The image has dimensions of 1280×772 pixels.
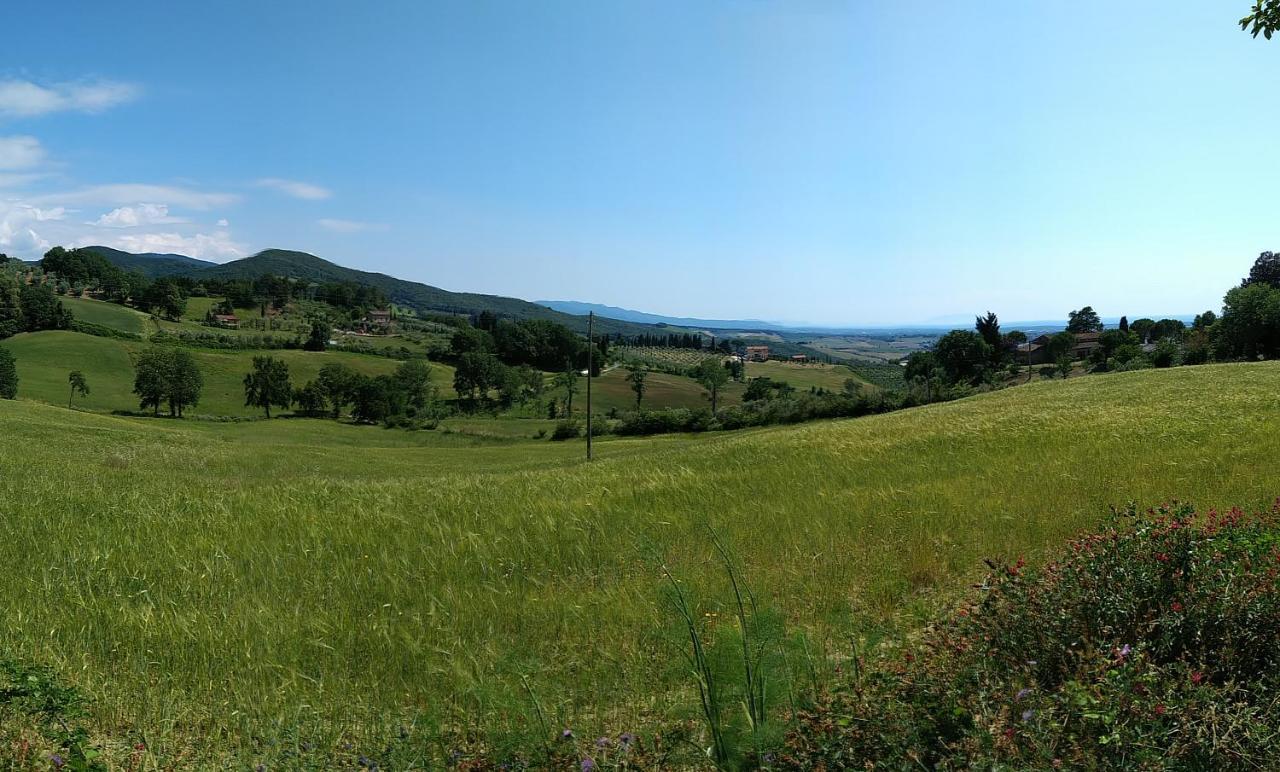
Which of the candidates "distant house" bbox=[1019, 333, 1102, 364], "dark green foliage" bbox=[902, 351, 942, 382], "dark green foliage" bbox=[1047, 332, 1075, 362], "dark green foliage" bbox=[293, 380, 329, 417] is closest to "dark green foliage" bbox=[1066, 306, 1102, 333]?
"distant house" bbox=[1019, 333, 1102, 364]

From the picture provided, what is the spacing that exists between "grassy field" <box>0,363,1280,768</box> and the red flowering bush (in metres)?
0.82

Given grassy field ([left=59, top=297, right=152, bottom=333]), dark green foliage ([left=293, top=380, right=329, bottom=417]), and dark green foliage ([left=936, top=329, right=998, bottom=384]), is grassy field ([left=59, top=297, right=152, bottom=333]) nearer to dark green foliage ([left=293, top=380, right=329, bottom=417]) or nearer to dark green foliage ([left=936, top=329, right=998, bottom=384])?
dark green foliage ([left=293, top=380, right=329, bottom=417])

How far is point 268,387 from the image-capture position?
9850 cm

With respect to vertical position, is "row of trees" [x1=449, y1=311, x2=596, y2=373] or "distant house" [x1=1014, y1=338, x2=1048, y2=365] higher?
"distant house" [x1=1014, y1=338, x2=1048, y2=365]

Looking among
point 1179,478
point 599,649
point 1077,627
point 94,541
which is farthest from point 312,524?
point 1179,478

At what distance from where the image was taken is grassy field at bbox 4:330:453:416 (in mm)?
92375

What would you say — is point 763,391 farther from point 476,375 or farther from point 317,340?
point 317,340

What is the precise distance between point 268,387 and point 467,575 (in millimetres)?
108707

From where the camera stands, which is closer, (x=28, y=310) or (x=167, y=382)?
(x=167, y=382)

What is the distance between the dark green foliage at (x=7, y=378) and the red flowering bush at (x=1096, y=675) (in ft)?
363

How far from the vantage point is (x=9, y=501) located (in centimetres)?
736

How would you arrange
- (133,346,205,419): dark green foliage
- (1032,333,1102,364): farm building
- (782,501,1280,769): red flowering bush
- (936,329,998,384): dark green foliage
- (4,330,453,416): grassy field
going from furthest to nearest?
1. (1032,333,1102,364): farm building
2. (936,329,998,384): dark green foliage
3. (4,330,453,416): grassy field
4. (133,346,205,419): dark green foliage
5. (782,501,1280,769): red flowering bush

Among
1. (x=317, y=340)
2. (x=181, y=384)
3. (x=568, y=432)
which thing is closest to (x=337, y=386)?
(x=181, y=384)

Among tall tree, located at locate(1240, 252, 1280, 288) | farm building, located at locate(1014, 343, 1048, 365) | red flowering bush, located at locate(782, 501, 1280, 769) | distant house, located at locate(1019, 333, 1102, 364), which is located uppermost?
tall tree, located at locate(1240, 252, 1280, 288)
